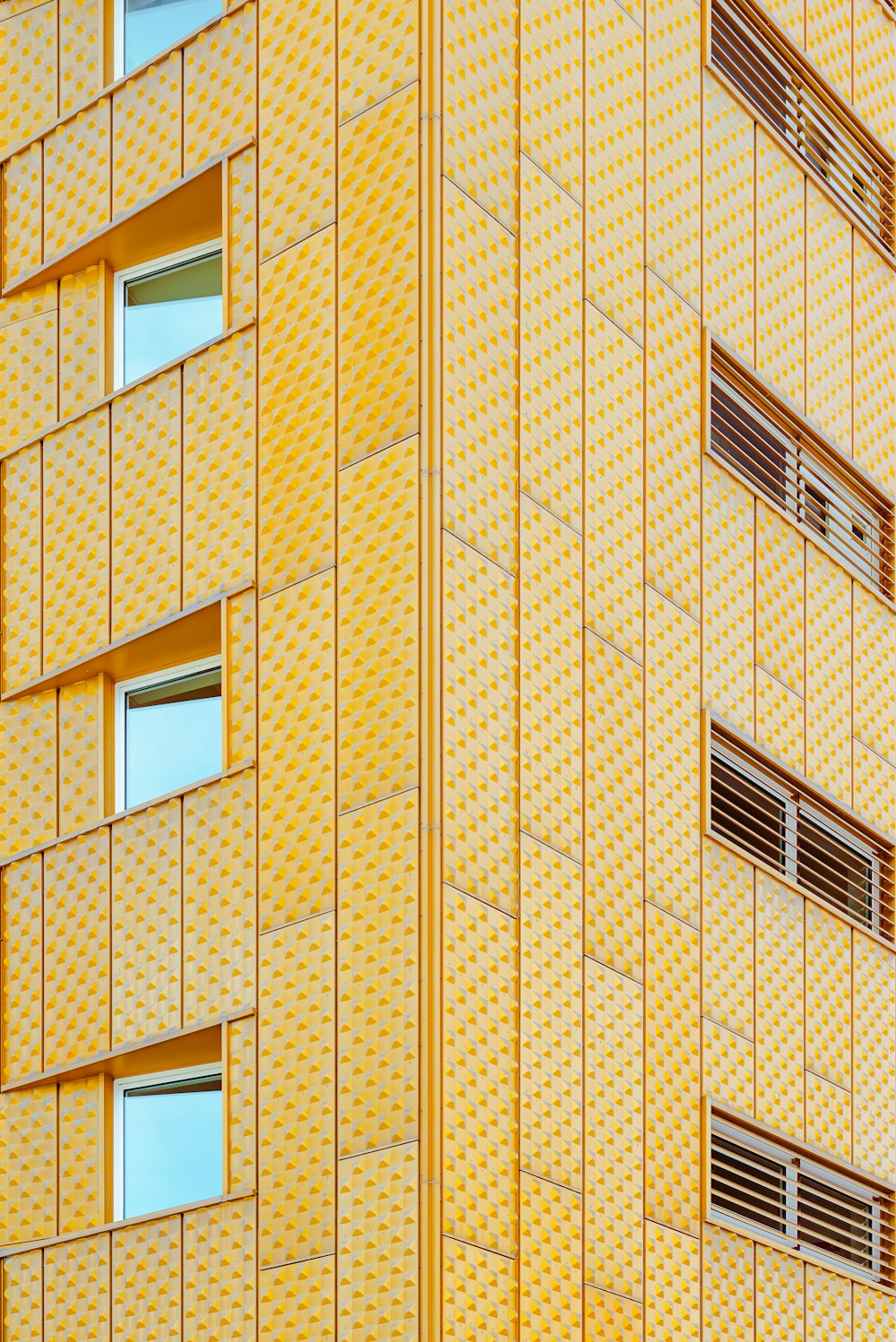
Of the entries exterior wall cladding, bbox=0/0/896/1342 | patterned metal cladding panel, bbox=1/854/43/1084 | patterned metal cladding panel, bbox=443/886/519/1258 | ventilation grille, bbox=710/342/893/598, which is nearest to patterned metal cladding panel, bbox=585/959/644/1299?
exterior wall cladding, bbox=0/0/896/1342

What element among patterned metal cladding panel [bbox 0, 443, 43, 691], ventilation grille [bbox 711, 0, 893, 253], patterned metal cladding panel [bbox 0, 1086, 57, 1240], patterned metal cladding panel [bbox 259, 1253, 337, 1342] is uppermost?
ventilation grille [bbox 711, 0, 893, 253]

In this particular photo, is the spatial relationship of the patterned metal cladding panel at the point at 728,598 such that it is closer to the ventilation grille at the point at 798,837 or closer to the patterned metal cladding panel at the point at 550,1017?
the ventilation grille at the point at 798,837

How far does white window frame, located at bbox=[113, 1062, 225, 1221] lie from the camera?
16.6 metres

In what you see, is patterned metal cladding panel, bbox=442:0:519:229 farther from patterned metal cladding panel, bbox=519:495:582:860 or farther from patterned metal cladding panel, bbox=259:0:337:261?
patterned metal cladding panel, bbox=519:495:582:860

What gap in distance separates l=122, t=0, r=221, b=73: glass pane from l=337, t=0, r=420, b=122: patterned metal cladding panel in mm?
2048

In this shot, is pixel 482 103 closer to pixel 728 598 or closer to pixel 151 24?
pixel 151 24

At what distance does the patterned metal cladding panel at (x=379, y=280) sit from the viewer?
16094 mm

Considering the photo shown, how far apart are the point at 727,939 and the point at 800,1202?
252cm

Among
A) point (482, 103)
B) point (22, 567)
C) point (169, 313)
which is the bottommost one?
point (22, 567)

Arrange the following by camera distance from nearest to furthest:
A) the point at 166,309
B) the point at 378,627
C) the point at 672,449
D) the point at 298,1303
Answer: the point at 298,1303
the point at 378,627
the point at 166,309
the point at 672,449

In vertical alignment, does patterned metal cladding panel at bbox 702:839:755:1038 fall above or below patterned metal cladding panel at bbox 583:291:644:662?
below

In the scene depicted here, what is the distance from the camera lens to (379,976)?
15055 millimetres

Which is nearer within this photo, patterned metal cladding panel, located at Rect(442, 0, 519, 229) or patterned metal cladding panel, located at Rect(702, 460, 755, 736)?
patterned metal cladding panel, located at Rect(442, 0, 519, 229)

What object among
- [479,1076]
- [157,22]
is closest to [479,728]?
[479,1076]
